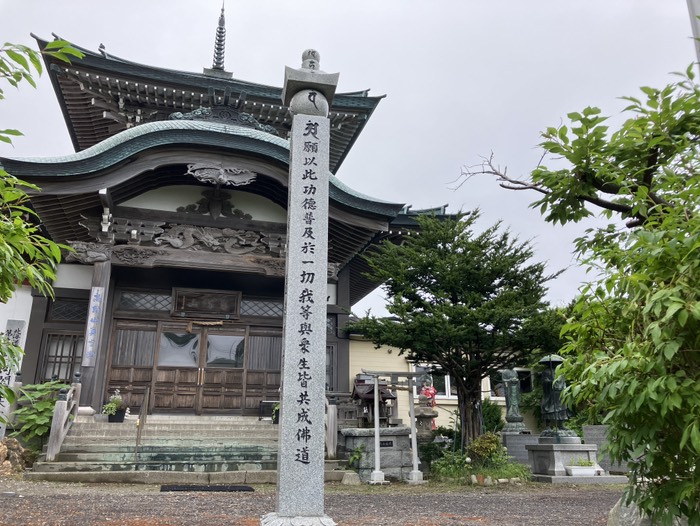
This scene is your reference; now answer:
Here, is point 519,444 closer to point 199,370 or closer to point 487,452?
point 487,452

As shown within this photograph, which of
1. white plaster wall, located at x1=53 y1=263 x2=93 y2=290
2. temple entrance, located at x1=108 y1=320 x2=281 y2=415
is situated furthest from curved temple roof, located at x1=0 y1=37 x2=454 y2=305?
temple entrance, located at x1=108 y1=320 x2=281 y2=415

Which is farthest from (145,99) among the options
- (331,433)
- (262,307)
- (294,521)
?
(294,521)

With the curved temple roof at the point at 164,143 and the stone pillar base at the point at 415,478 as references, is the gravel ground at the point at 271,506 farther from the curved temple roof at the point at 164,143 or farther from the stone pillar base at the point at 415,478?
the curved temple roof at the point at 164,143

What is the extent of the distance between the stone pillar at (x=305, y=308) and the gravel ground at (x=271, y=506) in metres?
1.14

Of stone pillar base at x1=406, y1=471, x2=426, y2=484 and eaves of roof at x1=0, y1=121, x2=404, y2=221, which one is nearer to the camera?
stone pillar base at x1=406, y1=471, x2=426, y2=484

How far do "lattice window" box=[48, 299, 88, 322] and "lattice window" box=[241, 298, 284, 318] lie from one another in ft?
11.6

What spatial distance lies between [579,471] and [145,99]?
12827 mm

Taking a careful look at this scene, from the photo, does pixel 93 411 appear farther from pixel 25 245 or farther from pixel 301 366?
pixel 25 245

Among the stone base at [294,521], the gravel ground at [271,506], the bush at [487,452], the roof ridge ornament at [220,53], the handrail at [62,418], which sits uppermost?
the roof ridge ornament at [220,53]

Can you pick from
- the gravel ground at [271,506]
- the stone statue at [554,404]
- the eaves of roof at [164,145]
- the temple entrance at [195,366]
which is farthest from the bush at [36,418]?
the stone statue at [554,404]

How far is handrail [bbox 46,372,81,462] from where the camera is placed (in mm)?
8703

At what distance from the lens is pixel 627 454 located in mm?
A: 2910

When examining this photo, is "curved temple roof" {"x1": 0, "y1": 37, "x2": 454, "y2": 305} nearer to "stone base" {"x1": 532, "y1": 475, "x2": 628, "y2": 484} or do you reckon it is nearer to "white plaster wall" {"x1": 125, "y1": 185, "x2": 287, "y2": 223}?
"white plaster wall" {"x1": 125, "y1": 185, "x2": 287, "y2": 223}

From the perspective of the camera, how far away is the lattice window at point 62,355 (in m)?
11.7
